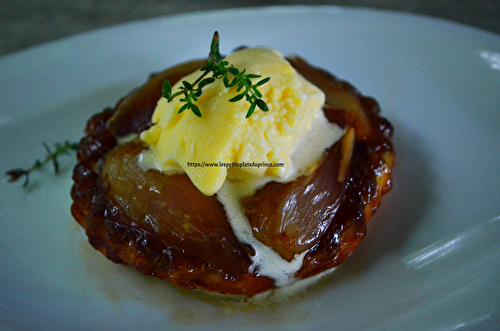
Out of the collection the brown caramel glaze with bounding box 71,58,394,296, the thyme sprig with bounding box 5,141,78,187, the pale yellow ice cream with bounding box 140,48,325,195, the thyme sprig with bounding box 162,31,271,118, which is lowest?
the thyme sprig with bounding box 5,141,78,187

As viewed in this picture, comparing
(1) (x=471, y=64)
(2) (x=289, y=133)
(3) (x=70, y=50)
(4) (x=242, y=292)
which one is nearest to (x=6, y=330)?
(4) (x=242, y=292)

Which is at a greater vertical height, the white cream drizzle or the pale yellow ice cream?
the pale yellow ice cream

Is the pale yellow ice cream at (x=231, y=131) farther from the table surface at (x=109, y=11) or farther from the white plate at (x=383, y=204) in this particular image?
the table surface at (x=109, y=11)

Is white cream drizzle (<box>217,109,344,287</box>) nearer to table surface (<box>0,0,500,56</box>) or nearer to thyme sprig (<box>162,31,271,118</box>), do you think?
thyme sprig (<box>162,31,271,118</box>)

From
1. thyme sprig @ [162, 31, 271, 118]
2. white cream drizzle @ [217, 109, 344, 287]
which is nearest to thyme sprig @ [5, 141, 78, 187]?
thyme sprig @ [162, 31, 271, 118]

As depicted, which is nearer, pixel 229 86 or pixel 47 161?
pixel 229 86

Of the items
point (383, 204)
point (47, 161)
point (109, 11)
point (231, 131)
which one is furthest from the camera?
point (109, 11)

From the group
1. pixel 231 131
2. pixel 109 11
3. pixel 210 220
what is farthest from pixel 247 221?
pixel 109 11

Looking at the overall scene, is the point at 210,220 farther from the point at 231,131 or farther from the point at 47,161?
the point at 47,161
